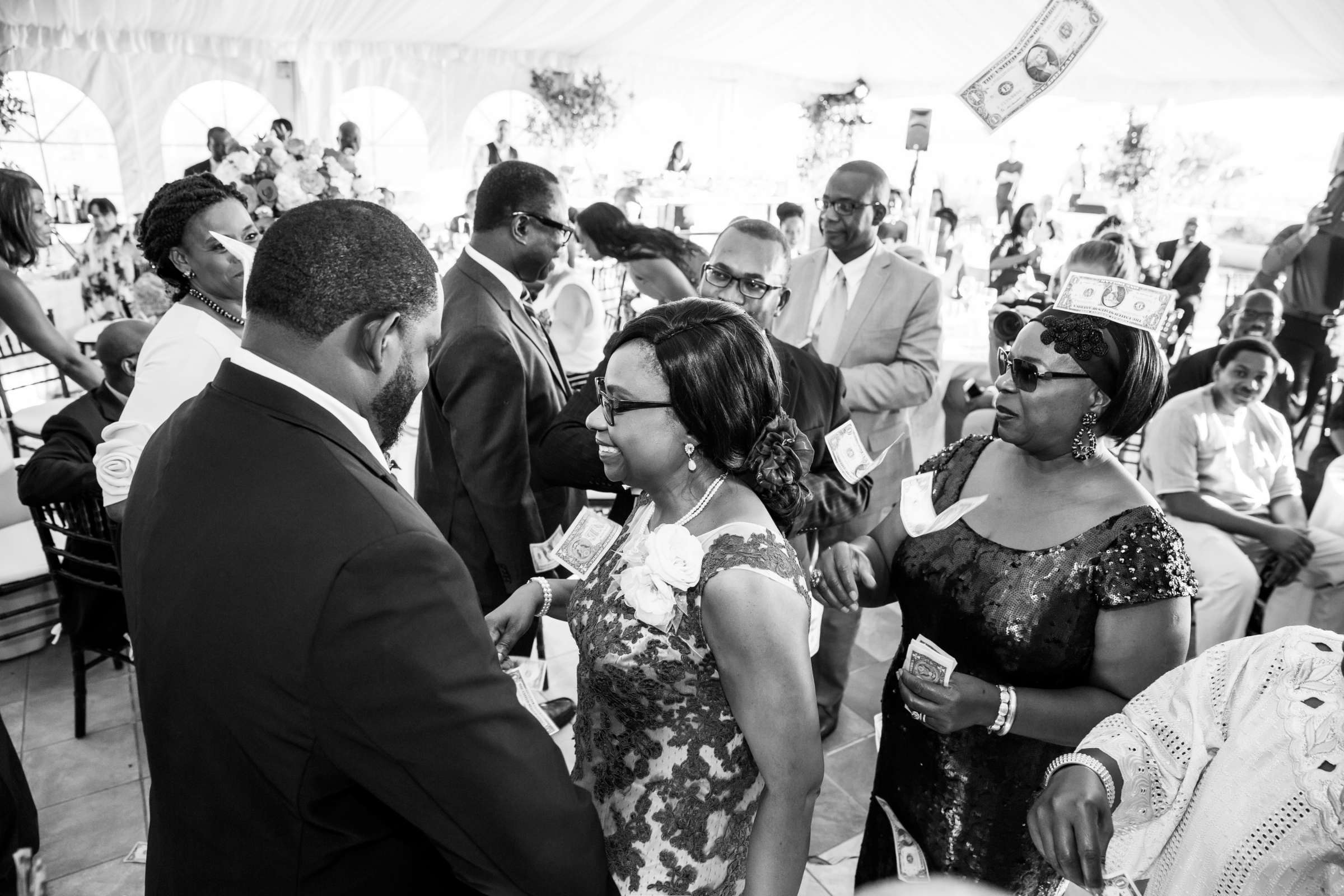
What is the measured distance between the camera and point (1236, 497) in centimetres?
342

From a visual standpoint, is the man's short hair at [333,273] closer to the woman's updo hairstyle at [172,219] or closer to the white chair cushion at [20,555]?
the woman's updo hairstyle at [172,219]

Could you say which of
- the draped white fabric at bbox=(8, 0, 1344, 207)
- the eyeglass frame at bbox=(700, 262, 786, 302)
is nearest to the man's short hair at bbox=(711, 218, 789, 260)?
the eyeglass frame at bbox=(700, 262, 786, 302)

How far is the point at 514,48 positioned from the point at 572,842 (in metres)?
13.6

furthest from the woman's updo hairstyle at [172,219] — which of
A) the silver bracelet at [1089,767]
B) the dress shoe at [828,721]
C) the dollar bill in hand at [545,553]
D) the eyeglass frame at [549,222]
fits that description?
the dress shoe at [828,721]

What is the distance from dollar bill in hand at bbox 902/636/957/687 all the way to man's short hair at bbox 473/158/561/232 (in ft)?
5.77

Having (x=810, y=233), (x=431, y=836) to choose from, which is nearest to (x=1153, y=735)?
(x=431, y=836)

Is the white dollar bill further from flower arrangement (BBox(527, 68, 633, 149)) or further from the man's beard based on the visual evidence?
flower arrangement (BBox(527, 68, 633, 149))

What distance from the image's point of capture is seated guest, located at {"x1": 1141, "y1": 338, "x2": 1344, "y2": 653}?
3.23 metres

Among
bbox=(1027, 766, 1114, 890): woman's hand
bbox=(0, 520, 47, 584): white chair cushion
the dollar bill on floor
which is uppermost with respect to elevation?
the dollar bill on floor

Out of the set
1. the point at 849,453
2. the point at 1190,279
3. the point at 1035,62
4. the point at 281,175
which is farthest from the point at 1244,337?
the point at 281,175

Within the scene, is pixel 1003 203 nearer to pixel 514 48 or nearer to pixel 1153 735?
pixel 514 48

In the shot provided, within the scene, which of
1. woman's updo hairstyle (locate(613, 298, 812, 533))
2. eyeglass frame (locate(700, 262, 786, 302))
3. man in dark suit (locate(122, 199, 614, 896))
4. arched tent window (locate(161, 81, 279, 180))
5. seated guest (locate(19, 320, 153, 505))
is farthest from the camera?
arched tent window (locate(161, 81, 279, 180))

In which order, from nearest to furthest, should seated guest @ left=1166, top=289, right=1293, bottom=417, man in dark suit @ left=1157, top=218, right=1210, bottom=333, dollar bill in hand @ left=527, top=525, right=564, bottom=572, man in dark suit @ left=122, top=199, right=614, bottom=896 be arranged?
man in dark suit @ left=122, top=199, right=614, bottom=896, dollar bill in hand @ left=527, top=525, right=564, bottom=572, seated guest @ left=1166, top=289, right=1293, bottom=417, man in dark suit @ left=1157, top=218, right=1210, bottom=333

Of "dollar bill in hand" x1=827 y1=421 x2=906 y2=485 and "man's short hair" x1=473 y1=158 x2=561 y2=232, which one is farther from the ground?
"man's short hair" x1=473 y1=158 x2=561 y2=232
